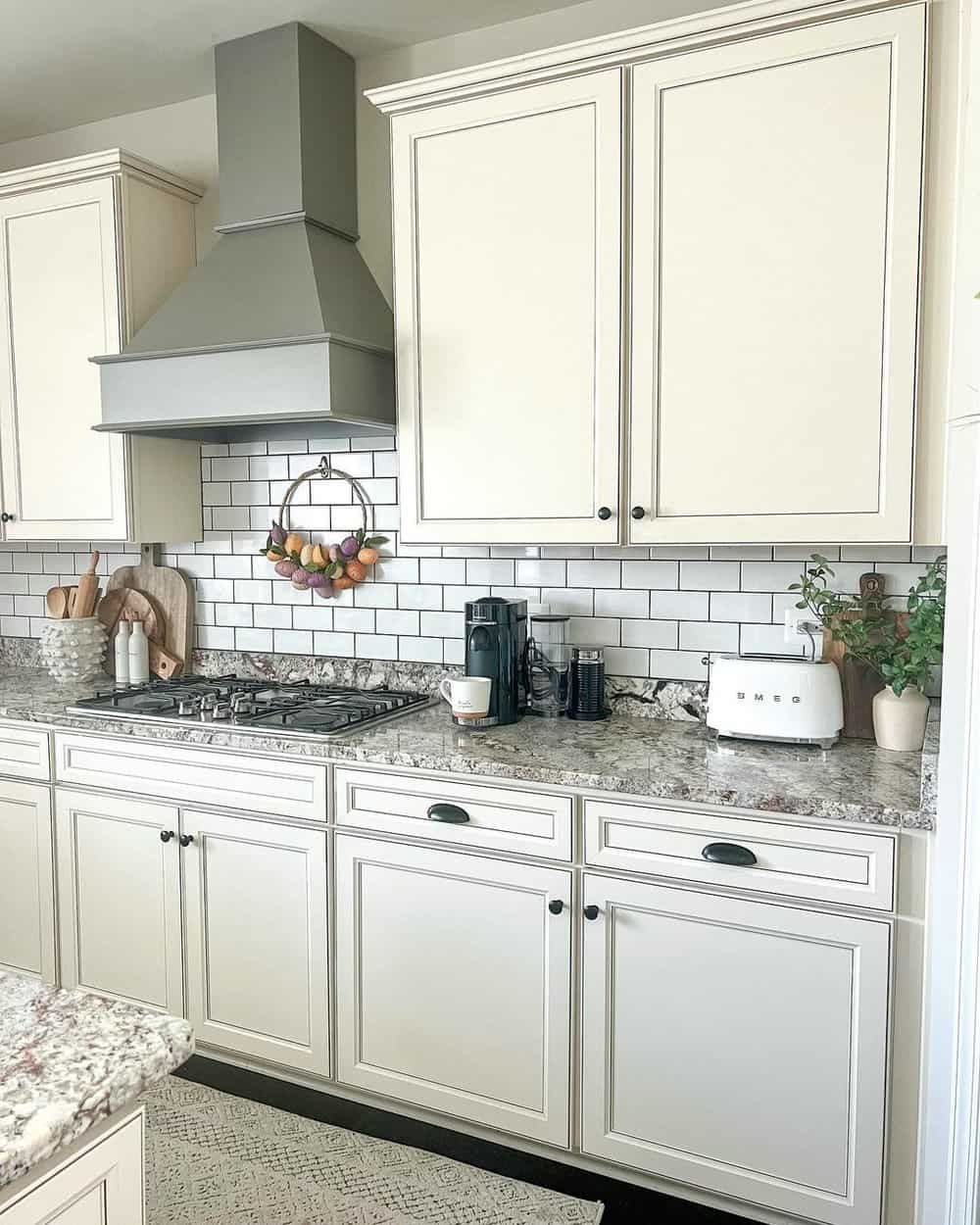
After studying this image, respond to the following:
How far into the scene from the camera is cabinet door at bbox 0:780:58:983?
2.82m

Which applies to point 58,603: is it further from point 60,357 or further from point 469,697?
point 469,697

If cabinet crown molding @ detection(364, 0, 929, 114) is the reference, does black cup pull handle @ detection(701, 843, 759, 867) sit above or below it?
below

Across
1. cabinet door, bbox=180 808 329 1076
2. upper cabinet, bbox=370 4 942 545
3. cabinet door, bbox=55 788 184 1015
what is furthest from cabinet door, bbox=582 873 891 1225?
cabinet door, bbox=55 788 184 1015

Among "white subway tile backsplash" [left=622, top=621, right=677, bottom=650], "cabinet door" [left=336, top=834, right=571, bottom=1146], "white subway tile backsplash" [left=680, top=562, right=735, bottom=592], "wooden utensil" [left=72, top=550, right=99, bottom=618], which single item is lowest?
"cabinet door" [left=336, top=834, right=571, bottom=1146]

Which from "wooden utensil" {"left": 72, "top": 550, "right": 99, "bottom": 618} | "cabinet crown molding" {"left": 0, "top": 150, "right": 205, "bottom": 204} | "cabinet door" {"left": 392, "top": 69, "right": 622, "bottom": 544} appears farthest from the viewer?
"wooden utensil" {"left": 72, "top": 550, "right": 99, "bottom": 618}

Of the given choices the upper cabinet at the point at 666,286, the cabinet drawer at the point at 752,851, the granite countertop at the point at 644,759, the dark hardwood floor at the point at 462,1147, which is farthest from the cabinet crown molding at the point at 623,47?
the dark hardwood floor at the point at 462,1147

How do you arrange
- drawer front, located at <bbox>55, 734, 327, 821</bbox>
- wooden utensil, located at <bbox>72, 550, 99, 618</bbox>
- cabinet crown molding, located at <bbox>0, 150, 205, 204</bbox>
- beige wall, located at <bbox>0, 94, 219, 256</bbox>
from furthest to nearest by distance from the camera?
wooden utensil, located at <bbox>72, 550, 99, 618</bbox> → beige wall, located at <bbox>0, 94, 219, 256</bbox> → cabinet crown molding, located at <bbox>0, 150, 205, 204</bbox> → drawer front, located at <bbox>55, 734, 327, 821</bbox>

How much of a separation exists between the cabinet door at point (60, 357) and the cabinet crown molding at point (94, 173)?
1.1 inches

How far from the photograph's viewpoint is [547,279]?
231 cm

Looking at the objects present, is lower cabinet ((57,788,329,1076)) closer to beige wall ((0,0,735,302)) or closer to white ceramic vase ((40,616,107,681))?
white ceramic vase ((40,616,107,681))

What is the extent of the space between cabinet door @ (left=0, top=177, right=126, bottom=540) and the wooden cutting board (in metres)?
0.32

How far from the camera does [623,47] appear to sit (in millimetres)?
2168

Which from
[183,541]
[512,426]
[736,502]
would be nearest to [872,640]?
[736,502]

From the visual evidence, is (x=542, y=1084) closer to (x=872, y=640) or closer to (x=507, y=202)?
(x=872, y=640)
